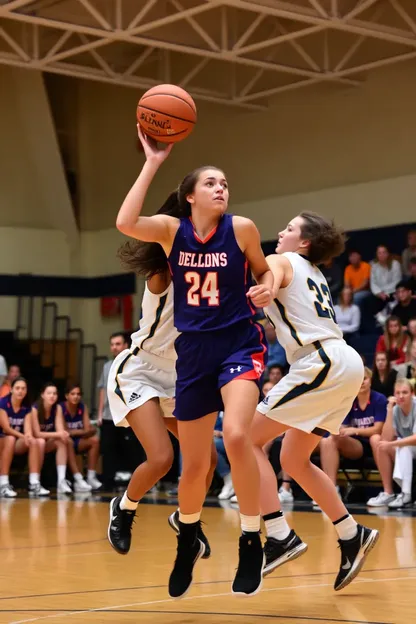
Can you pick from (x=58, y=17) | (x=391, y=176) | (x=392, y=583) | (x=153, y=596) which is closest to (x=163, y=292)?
(x=153, y=596)

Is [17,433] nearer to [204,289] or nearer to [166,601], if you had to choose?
[166,601]

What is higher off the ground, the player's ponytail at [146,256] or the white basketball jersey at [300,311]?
the player's ponytail at [146,256]

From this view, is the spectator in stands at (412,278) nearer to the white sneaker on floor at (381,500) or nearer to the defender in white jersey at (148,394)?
the white sneaker on floor at (381,500)

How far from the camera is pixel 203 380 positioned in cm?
441

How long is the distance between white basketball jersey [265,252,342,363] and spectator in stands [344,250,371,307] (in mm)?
10725

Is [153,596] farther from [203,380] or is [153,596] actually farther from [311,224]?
[311,224]

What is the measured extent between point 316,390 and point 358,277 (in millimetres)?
11128

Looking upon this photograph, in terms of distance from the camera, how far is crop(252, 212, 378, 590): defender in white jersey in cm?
497

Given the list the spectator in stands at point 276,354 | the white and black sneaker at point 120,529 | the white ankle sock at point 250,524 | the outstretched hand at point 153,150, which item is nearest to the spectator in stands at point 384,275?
the spectator in stands at point 276,354

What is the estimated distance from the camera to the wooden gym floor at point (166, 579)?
4305 mm

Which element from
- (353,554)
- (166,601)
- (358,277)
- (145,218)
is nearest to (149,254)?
(145,218)

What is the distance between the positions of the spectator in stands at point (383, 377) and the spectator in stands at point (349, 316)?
355 centimetres

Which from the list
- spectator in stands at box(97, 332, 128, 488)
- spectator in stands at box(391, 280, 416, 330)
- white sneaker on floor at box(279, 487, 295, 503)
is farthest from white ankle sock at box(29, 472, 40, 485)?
spectator in stands at box(391, 280, 416, 330)

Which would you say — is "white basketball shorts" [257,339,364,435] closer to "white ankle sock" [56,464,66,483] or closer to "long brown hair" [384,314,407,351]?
"long brown hair" [384,314,407,351]
